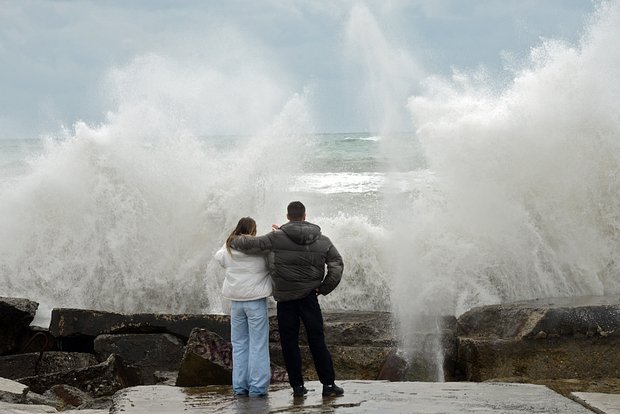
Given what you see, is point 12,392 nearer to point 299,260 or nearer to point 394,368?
point 299,260

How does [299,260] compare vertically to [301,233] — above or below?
below

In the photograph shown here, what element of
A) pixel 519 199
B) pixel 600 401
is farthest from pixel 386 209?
pixel 600 401

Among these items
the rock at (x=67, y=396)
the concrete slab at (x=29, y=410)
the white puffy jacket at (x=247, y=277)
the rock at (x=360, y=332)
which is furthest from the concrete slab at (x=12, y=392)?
the rock at (x=360, y=332)

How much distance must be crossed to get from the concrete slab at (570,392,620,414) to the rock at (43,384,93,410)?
389cm

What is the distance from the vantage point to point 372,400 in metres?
6.02

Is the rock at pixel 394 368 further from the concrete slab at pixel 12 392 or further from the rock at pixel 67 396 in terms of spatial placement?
the concrete slab at pixel 12 392

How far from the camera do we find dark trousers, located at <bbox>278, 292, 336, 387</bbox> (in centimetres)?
633

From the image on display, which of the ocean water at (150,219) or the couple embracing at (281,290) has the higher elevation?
the ocean water at (150,219)

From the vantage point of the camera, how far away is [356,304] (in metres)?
11.5

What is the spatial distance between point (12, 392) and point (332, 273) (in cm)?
269

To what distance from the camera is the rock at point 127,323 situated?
9.12 meters

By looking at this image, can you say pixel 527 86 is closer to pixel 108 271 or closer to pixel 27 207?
pixel 108 271

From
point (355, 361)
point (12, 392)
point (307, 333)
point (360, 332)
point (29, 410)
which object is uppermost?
point (360, 332)

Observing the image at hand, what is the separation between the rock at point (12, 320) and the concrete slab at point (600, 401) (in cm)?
604
